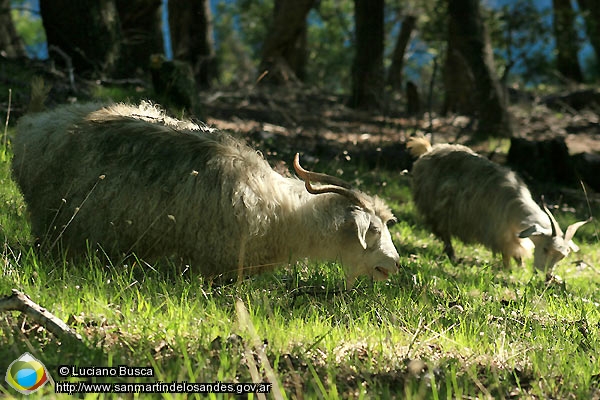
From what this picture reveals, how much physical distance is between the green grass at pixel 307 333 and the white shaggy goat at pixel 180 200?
7.2 inches

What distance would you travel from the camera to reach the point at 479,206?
26.8 feet

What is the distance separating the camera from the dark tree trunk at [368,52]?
14.7m

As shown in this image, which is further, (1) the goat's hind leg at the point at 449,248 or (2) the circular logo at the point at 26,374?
(1) the goat's hind leg at the point at 449,248

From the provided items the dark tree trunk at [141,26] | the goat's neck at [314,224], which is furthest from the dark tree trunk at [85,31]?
the goat's neck at [314,224]

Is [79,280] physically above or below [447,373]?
above

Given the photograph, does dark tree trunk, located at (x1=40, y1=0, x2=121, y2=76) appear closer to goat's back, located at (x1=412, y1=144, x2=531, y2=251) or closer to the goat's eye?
goat's back, located at (x1=412, y1=144, x2=531, y2=251)

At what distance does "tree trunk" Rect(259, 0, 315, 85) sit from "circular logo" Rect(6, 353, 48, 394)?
14172mm

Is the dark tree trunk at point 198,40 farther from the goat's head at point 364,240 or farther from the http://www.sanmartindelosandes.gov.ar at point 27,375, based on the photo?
the http://www.sanmartindelosandes.gov.ar at point 27,375

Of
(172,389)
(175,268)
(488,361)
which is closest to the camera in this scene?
(172,389)

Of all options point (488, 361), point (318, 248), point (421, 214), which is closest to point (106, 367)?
point (488, 361)

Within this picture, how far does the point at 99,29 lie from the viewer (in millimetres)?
10273

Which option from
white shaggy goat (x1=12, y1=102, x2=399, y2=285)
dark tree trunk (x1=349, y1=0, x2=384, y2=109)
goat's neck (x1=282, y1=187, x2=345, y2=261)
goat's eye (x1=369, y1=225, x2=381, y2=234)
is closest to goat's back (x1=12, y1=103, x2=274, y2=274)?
white shaggy goat (x1=12, y1=102, x2=399, y2=285)

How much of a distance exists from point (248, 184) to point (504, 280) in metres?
2.97

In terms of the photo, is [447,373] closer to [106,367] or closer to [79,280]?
[106,367]
